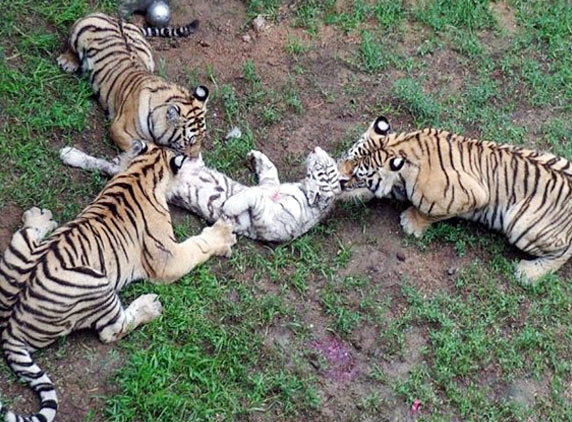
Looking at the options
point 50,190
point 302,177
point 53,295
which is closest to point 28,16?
point 50,190

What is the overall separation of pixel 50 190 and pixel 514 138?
334 cm

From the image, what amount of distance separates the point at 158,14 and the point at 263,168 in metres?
1.77

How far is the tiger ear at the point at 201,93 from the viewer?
662 centimetres

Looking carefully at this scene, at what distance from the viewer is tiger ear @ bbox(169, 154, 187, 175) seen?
19.4 feet

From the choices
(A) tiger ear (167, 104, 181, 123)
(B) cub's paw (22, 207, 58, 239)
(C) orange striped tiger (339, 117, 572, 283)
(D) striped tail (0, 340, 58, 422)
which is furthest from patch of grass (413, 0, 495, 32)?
(D) striped tail (0, 340, 58, 422)

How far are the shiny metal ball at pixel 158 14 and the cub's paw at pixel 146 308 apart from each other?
8.98ft

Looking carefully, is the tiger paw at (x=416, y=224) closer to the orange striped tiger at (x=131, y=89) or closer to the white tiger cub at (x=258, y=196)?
the white tiger cub at (x=258, y=196)

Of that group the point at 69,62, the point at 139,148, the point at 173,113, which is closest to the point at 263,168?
the point at 173,113

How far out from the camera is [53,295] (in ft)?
16.8

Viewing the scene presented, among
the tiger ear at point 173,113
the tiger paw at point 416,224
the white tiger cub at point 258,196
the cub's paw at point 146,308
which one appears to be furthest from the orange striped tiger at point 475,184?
the cub's paw at point 146,308

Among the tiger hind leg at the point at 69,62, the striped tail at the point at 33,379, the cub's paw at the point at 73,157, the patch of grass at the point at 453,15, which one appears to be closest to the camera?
the striped tail at the point at 33,379

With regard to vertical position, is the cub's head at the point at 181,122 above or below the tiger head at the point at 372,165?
below

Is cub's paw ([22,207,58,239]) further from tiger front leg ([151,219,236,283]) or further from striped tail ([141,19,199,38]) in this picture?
striped tail ([141,19,199,38])

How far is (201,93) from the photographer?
21.7ft
